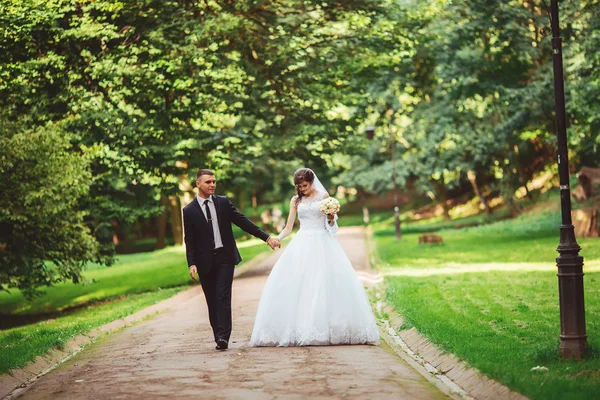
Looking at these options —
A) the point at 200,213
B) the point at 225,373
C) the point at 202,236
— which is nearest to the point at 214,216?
the point at 200,213

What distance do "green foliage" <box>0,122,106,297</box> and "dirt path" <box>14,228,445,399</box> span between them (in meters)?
7.73

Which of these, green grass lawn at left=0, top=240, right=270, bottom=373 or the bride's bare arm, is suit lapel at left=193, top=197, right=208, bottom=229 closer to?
the bride's bare arm

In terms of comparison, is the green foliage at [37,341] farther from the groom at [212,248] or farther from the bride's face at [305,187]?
the bride's face at [305,187]

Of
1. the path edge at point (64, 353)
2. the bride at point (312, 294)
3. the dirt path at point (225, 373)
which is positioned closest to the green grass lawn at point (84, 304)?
the path edge at point (64, 353)

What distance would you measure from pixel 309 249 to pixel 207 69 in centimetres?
1152

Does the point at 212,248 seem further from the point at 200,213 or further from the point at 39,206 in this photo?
the point at 39,206

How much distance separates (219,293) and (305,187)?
194cm

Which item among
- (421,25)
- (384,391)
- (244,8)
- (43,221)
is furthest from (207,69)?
(384,391)

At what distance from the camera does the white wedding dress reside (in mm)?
11781

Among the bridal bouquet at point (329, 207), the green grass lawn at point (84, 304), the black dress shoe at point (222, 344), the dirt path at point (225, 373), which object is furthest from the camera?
the green grass lawn at point (84, 304)

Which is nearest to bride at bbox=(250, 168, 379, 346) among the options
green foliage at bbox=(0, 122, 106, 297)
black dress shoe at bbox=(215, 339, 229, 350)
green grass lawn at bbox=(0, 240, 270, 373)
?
black dress shoe at bbox=(215, 339, 229, 350)

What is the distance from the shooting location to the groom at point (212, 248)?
11.7m

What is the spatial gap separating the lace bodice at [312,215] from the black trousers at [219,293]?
53.0 inches

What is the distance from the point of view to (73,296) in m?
29.2
